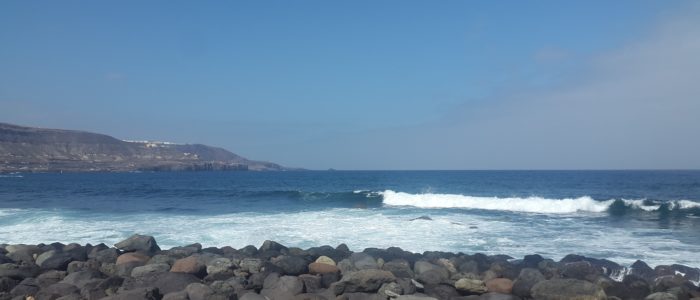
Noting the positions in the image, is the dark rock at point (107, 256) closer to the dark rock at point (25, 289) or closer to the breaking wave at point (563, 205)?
the dark rock at point (25, 289)

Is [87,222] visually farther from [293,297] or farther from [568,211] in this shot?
[568,211]

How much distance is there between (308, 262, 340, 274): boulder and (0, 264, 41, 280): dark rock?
180 inches

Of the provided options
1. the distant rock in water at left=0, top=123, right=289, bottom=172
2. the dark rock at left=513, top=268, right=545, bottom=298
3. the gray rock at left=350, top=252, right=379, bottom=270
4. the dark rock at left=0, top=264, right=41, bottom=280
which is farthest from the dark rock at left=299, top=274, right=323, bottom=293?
the distant rock in water at left=0, top=123, right=289, bottom=172

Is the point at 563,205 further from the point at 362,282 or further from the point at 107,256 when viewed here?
the point at 107,256

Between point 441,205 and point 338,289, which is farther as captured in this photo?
point 441,205

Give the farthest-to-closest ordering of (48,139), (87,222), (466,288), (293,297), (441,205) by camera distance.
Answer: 1. (48,139)
2. (441,205)
3. (87,222)
4. (466,288)
5. (293,297)

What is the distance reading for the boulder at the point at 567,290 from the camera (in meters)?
7.01

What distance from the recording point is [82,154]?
108m

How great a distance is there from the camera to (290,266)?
889 centimetres

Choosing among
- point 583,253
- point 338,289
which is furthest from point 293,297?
point 583,253

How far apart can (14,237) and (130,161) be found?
105785 mm

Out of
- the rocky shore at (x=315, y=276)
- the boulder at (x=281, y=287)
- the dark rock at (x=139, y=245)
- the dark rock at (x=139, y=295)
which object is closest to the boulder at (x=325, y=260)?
the rocky shore at (x=315, y=276)

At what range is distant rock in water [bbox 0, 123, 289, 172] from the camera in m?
94.8

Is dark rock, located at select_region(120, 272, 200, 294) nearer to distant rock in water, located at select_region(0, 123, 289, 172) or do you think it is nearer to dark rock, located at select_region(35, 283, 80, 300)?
dark rock, located at select_region(35, 283, 80, 300)
